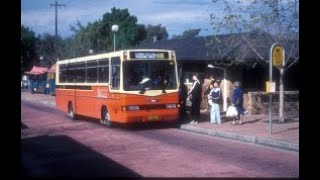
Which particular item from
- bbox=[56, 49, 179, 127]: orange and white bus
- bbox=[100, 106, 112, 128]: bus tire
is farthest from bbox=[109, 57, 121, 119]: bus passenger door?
bbox=[100, 106, 112, 128]: bus tire

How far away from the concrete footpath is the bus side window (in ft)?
9.94

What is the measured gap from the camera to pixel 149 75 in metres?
17.9

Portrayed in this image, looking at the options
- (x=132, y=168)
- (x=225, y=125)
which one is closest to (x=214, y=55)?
(x=225, y=125)

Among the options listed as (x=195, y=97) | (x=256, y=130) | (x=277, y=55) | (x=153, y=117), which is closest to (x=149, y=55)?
(x=153, y=117)

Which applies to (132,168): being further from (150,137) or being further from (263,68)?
(263,68)

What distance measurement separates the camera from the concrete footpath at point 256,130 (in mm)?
13938

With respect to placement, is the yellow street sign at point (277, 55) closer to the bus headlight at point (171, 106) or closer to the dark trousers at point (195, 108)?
the bus headlight at point (171, 106)

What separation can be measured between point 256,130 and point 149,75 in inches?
170

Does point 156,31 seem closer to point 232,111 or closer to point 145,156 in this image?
point 232,111

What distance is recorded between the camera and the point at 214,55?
2391cm

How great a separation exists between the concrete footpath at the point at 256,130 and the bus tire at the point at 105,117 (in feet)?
9.41
